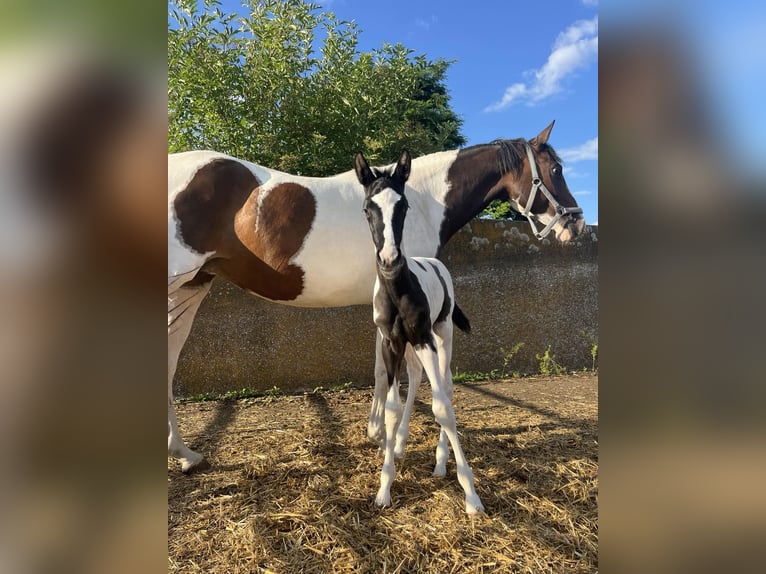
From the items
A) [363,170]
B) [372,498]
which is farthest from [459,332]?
[363,170]

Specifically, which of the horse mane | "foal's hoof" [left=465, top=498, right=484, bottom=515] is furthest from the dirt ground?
the horse mane

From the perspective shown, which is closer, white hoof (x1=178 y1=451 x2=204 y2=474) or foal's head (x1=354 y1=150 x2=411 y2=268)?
foal's head (x1=354 y1=150 x2=411 y2=268)

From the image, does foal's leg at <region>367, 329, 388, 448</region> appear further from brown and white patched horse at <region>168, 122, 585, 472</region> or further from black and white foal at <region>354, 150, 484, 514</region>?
black and white foal at <region>354, 150, 484, 514</region>

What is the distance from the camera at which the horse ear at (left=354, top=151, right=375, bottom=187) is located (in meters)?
1.92

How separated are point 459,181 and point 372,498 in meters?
2.05

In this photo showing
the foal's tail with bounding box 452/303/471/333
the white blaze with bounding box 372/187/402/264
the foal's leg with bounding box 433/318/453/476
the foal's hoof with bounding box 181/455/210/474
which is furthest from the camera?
the foal's tail with bounding box 452/303/471/333

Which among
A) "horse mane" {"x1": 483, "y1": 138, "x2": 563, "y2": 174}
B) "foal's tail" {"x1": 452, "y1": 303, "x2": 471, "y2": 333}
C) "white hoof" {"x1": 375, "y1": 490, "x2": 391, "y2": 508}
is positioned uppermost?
"horse mane" {"x1": 483, "y1": 138, "x2": 563, "y2": 174}

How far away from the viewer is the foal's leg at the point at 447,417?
6.35ft

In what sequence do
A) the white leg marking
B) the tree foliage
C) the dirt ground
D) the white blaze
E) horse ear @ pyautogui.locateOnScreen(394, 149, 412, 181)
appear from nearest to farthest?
the dirt ground, the white blaze, horse ear @ pyautogui.locateOnScreen(394, 149, 412, 181), the white leg marking, the tree foliage

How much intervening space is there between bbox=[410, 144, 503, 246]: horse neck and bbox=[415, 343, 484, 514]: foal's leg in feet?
3.71

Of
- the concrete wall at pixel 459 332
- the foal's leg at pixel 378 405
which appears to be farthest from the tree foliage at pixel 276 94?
the foal's leg at pixel 378 405
